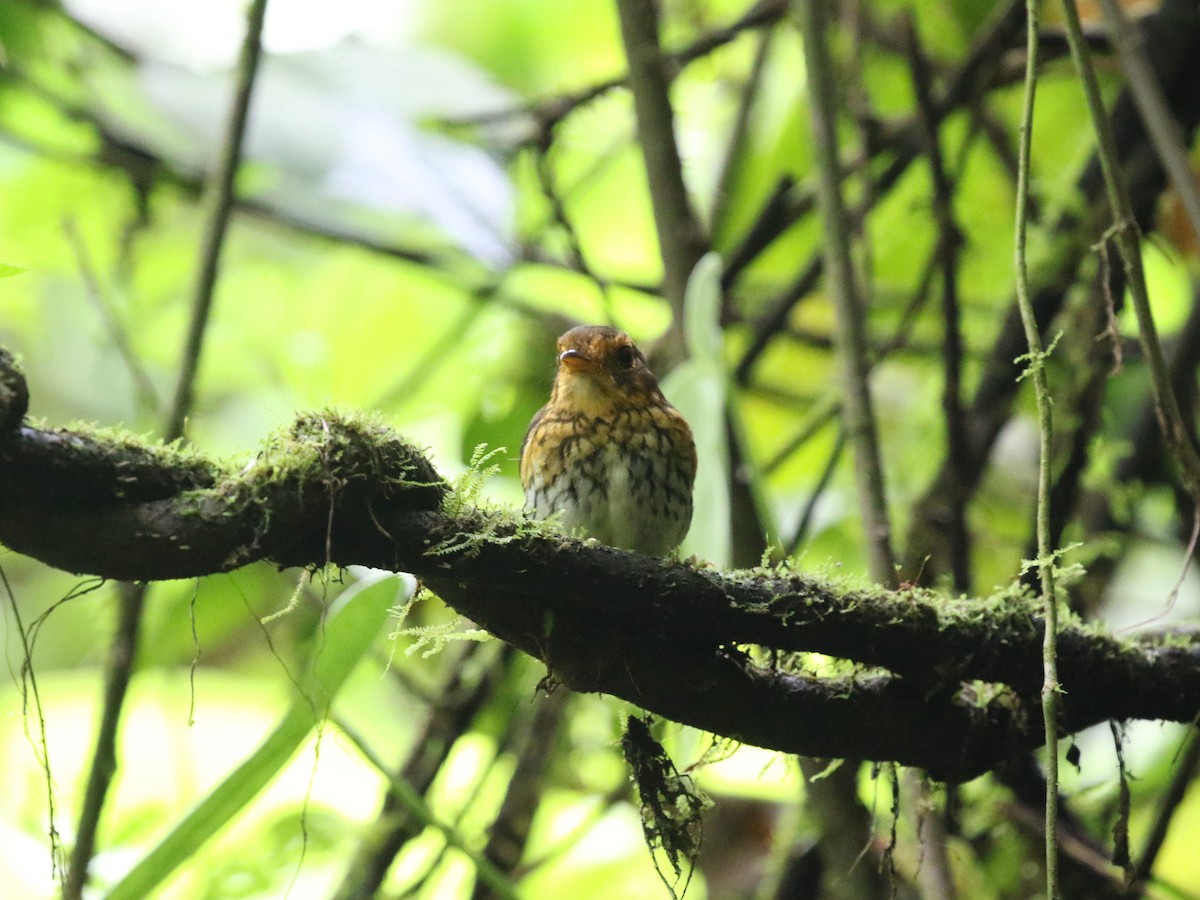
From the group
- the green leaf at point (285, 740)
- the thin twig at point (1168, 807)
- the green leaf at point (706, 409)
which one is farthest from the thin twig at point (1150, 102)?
the green leaf at point (285, 740)

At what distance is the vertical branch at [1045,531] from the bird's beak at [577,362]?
1013 mm

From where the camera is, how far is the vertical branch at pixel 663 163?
290 centimetres

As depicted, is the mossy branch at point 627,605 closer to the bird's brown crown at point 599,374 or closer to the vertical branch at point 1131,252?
the vertical branch at point 1131,252

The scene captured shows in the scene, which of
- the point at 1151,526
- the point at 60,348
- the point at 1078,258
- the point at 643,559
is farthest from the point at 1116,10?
the point at 60,348

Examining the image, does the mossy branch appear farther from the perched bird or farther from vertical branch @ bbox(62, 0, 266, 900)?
vertical branch @ bbox(62, 0, 266, 900)

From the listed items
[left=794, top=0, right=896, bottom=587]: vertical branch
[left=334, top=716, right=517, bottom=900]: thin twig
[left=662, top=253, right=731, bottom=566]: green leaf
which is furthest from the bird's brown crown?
[left=334, top=716, right=517, bottom=900]: thin twig

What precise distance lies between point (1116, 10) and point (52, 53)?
103 inches

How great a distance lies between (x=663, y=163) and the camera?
115 inches

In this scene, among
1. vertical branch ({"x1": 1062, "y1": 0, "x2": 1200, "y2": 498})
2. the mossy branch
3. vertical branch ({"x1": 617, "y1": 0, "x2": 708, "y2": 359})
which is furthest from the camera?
vertical branch ({"x1": 617, "y1": 0, "x2": 708, "y2": 359})

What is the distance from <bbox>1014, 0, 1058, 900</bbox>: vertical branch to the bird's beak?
3.32ft

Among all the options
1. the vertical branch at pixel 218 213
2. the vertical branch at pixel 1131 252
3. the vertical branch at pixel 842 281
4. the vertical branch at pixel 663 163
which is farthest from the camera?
the vertical branch at pixel 663 163

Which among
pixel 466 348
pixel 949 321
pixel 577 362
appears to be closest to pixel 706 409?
pixel 577 362

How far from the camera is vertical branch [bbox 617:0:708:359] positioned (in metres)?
2.90

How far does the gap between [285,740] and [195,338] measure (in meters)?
1.07
